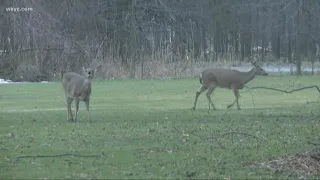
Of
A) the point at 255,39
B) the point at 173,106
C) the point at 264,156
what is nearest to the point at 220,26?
the point at 255,39

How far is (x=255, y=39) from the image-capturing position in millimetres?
65938

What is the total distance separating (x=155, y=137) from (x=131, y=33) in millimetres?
31112

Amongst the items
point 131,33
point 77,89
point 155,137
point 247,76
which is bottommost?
point 155,137

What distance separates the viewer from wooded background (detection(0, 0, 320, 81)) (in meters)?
40.8

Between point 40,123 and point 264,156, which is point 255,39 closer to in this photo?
point 40,123

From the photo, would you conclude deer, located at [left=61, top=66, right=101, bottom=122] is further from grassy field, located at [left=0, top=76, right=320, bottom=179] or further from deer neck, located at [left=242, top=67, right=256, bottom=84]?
deer neck, located at [left=242, top=67, right=256, bottom=84]

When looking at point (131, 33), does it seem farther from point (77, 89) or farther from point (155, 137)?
point (155, 137)

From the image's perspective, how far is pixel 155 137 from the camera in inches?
589

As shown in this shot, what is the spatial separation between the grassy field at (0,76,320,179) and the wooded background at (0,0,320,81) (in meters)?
13.7

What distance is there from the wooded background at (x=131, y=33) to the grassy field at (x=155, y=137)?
44.9 feet

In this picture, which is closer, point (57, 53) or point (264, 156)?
point (264, 156)

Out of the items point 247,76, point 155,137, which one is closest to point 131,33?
point 247,76

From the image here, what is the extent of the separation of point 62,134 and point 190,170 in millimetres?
5064

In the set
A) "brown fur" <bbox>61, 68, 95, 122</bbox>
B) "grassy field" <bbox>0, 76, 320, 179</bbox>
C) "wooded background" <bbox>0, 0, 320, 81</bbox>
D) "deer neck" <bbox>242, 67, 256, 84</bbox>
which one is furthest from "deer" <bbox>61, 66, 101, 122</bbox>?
"wooded background" <bbox>0, 0, 320, 81</bbox>
